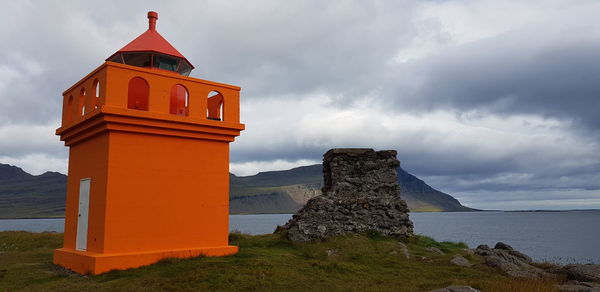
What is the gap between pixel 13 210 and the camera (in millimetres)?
179250

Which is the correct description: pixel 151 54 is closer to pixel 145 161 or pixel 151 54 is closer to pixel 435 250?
pixel 145 161

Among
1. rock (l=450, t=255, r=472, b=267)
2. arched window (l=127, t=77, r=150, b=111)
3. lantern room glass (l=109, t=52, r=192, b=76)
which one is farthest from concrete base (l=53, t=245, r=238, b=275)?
rock (l=450, t=255, r=472, b=267)

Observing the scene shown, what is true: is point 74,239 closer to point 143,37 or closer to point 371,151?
point 143,37

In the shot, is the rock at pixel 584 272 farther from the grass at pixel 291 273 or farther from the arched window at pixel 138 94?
the arched window at pixel 138 94

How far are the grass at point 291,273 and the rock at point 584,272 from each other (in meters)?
1.20

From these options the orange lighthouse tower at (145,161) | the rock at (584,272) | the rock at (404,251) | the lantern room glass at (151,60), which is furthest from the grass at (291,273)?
the lantern room glass at (151,60)

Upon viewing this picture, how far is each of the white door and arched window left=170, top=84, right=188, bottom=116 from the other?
272cm

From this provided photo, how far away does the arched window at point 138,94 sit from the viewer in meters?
10.9

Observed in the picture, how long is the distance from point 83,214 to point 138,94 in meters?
3.24

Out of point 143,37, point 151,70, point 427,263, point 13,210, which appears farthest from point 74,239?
point 13,210

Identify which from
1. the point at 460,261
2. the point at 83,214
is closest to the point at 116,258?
the point at 83,214

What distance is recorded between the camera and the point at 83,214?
10805 millimetres

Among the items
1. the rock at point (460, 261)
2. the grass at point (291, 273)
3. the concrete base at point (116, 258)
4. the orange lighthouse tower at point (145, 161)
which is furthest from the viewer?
the rock at point (460, 261)

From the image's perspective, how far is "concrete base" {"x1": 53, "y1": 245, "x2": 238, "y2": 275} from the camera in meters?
9.36
